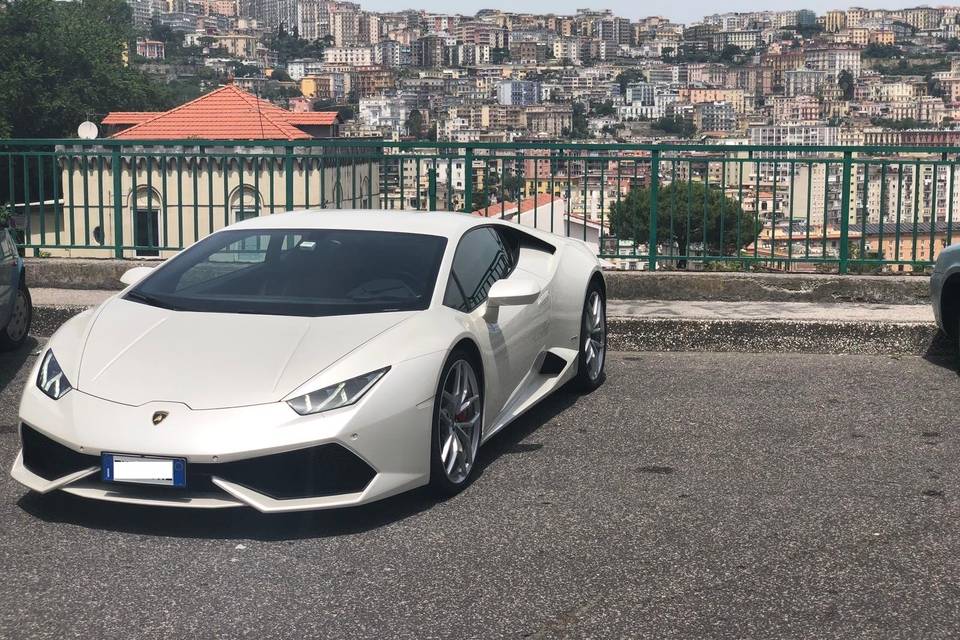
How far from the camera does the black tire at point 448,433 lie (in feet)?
18.0

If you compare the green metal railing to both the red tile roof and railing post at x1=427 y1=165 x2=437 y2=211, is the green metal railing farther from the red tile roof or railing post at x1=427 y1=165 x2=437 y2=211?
the red tile roof

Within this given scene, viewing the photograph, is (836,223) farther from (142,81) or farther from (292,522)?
(142,81)

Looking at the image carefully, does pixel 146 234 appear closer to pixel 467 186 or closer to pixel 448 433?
pixel 467 186

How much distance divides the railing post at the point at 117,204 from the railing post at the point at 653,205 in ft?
14.9

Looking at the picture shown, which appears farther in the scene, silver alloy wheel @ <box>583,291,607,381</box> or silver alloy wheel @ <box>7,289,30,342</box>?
silver alloy wheel @ <box>7,289,30,342</box>

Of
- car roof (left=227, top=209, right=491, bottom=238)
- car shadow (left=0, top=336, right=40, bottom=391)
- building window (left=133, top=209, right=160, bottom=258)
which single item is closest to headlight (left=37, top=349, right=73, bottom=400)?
car roof (left=227, top=209, right=491, bottom=238)

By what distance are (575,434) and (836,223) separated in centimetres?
509

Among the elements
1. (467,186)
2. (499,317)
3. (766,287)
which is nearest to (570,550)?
(499,317)

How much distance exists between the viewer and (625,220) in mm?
11531

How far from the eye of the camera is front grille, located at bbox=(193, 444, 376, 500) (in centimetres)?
493

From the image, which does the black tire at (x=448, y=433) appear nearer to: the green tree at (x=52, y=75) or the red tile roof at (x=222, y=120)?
the red tile roof at (x=222, y=120)

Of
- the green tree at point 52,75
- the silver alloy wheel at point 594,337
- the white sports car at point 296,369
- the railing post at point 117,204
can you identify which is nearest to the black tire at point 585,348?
the silver alloy wheel at point 594,337

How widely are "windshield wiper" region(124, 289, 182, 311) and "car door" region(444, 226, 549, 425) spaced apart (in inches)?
49.0

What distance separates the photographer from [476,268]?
658cm
